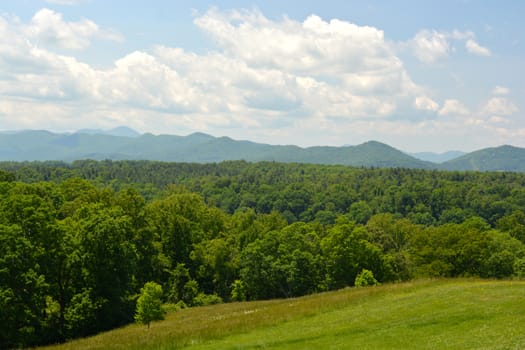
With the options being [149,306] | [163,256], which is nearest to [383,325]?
[149,306]

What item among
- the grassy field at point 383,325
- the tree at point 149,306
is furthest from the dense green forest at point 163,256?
the grassy field at point 383,325

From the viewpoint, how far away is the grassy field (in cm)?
1933

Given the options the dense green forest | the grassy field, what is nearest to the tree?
the dense green forest

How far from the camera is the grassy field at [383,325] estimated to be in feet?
63.4

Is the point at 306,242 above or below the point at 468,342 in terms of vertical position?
below

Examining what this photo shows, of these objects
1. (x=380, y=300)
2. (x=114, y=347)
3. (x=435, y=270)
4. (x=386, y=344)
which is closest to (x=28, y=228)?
(x=114, y=347)

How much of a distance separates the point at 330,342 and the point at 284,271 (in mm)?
48745

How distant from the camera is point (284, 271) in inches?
2712

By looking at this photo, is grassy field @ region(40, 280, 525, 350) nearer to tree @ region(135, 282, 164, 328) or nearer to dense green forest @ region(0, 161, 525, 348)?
tree @ region(135, 282, 164, 328)

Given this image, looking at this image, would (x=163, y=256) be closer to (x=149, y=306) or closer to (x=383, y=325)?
(x=149, y=306)

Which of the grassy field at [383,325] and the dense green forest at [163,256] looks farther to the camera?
the dense green forest at [163,256]

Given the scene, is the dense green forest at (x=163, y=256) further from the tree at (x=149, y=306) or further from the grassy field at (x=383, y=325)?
the grassy field at (x=383, y=325)

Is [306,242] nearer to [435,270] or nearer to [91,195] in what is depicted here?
[435,270]

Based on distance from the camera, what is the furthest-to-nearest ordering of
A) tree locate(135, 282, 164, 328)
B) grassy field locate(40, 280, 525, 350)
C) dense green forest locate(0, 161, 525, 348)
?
dense green forest locate(0, 161, 525, 348), tree locate(135, 282, 164, 328), grassy field locate(40, 280, 525, 350)
